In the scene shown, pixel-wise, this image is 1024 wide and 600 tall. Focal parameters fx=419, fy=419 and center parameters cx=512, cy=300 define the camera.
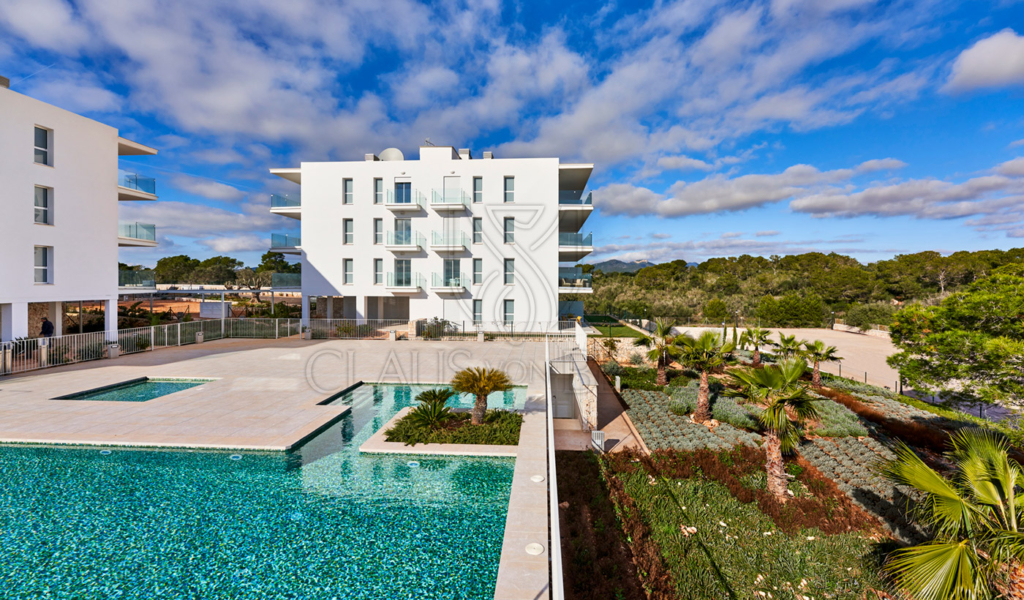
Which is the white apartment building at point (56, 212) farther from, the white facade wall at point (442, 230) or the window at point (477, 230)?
the window at point (477, 230)

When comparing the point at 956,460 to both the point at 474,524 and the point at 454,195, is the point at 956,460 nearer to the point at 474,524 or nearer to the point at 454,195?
the point at 474,524

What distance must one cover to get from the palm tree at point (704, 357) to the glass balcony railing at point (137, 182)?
2581 cm

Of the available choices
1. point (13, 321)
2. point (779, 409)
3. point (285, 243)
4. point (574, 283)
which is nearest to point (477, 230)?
point (574, 283)

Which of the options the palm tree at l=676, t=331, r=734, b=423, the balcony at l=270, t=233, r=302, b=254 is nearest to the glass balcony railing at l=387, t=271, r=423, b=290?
the balcony at l=270, t=233, r=302, b=254

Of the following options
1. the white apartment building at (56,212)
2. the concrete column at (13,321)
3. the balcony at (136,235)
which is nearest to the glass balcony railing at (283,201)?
the white apartment building at (56,212)

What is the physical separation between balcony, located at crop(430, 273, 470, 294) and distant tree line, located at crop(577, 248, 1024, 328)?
1310 cm

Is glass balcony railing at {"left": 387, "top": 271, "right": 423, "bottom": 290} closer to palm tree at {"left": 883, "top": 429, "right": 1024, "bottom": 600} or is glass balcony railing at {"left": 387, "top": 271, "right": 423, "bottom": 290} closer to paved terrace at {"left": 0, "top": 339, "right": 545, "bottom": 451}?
paved terrace at {"left": 0, "top": 339, "right": 545, "bottom": 451}

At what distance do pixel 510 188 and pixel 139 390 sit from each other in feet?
66.8

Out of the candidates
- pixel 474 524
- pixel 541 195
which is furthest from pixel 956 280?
pixel 474 524

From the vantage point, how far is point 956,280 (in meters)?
42.0

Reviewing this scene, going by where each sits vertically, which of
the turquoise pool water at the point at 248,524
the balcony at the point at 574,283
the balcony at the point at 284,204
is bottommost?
the turquoise pool water at the point at 248,524

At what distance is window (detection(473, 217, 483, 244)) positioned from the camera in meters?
26.8

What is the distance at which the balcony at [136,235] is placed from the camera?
66.9 ft

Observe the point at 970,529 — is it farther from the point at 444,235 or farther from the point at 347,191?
the point at 347,191
